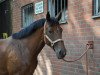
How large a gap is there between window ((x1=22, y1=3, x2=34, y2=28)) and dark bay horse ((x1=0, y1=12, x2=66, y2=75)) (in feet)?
16.4

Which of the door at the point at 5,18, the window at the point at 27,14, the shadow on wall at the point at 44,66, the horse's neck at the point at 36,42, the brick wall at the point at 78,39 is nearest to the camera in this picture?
the horse's neck at the point at 36,42

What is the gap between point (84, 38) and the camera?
8.02 meters

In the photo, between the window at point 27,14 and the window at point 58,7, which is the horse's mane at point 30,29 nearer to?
the window at point 58,7

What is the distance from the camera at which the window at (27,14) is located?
11.4 m

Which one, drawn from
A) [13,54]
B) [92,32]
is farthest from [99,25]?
[13,54]

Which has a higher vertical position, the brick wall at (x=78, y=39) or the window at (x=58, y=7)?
the window at (x=58, y=7)

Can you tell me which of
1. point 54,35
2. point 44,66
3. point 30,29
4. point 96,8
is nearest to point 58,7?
point 44,66

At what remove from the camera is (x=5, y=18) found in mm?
13812

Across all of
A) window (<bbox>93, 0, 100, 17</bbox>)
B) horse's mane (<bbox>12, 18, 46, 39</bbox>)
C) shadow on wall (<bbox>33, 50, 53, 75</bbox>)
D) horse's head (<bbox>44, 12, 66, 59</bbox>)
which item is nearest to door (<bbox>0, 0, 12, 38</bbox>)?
shadow on wall (<bbox>33, 50, 53, 75</bbox>)

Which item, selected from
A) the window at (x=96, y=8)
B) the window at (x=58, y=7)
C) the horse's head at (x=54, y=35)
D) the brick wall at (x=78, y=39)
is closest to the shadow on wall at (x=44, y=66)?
the brick wall at (x=78, y=39)

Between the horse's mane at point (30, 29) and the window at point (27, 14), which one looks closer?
the horse's mane at point (30, 29)

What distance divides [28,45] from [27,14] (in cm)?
556

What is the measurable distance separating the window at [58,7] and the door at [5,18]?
3.76m

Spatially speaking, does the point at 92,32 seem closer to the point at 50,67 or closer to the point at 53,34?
the point at 53,34
